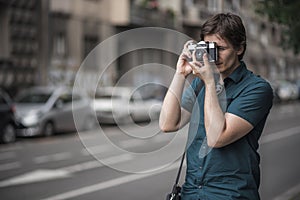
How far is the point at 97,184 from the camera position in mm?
9555

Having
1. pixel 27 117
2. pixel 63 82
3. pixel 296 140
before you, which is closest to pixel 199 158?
pixel 296 140

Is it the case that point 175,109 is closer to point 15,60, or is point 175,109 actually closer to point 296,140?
point 296,140

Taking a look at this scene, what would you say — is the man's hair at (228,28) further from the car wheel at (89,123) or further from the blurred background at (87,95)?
the car wheel at (89,123)

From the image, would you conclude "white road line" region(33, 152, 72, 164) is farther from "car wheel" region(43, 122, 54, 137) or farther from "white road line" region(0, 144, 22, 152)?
"car wheel" region(43, 122, 54, 137)

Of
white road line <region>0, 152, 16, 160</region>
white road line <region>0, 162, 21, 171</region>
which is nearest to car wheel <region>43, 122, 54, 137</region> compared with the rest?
white road line <region>0, 152, 16, 160</region>

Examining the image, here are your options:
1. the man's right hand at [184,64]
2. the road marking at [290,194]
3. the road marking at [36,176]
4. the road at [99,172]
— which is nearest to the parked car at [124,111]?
the road at [99,172]

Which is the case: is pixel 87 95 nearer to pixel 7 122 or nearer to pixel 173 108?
pixel 7 122

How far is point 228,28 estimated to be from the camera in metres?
2.75

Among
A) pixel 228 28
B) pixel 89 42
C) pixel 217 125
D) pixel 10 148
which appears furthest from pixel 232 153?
pixel 89 42

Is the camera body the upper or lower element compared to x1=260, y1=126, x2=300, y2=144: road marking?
upper

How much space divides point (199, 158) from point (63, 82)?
26.8m

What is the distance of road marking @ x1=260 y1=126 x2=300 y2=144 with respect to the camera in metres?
16.8

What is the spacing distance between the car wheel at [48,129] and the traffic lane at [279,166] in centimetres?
685

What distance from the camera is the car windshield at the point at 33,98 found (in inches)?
756
